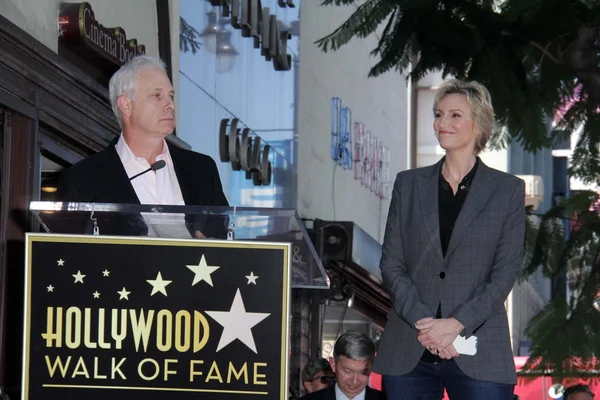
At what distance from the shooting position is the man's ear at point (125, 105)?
4536 mm

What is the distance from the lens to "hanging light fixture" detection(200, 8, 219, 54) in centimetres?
1213

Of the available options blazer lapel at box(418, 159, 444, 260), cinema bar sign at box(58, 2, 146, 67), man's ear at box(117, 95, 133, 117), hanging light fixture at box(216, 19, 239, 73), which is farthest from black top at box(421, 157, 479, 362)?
hanging light fixture at box(216, 19, 239, 73)

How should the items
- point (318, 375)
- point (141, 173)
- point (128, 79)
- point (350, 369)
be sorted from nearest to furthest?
point (141, 173) < point (128, 79) < point (350, 369) < point (318, 375)

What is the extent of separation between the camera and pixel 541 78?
6328 millimetres

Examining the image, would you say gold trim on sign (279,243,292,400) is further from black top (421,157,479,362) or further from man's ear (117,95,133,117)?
man's ear (117,95,133,117)

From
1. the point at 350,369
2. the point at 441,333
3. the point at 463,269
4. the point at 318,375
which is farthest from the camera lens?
the point at 318,375

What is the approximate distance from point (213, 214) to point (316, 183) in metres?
14.3

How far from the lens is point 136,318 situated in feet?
12.5

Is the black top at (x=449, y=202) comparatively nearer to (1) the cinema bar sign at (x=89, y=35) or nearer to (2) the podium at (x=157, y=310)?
(2) the podium at (x=157, y=310)

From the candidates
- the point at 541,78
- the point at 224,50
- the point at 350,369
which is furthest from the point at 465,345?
the point at 224,50

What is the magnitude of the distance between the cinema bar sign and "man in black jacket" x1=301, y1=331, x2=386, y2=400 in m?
2.44

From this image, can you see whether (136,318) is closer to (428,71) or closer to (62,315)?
(62,315)

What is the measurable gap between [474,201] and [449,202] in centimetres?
13

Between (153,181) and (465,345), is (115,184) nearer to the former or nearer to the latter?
(153,181)
